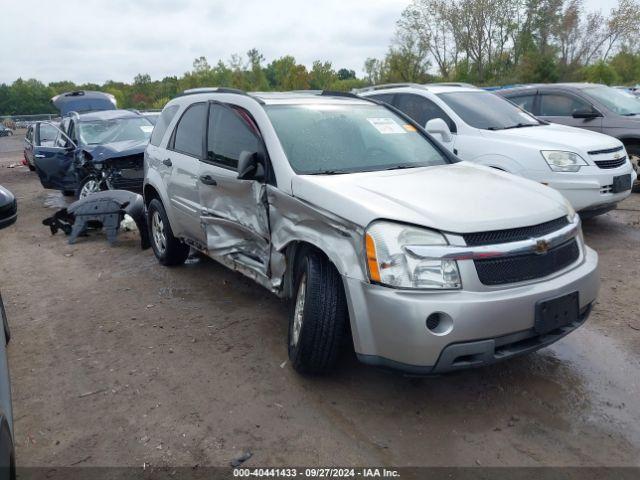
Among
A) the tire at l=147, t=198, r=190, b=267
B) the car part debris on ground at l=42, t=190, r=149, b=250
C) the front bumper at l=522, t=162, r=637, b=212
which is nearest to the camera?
the tire at l=147, t=198, r=190, b=267

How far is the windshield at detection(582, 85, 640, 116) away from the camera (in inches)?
341

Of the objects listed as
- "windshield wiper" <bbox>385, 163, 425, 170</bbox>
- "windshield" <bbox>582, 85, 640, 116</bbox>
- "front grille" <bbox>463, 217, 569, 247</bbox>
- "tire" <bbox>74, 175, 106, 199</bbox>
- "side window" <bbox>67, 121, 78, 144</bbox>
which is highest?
"windshield" <bbox>582, 85, 640, 116</bbox>

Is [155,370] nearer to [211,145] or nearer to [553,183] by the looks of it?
[211,145]

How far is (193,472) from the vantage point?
2.78 meters

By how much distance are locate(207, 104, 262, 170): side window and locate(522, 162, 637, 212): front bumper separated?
3.54 m

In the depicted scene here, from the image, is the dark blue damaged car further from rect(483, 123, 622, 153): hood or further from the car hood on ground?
the car hood on ground

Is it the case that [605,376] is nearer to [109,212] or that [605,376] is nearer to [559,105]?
[109,212]

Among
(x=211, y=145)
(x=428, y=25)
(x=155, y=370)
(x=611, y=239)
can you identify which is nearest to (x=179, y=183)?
(x=211, y=145)

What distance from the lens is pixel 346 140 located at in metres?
4.16

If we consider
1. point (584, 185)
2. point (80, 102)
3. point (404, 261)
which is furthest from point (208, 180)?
point (80, 102)

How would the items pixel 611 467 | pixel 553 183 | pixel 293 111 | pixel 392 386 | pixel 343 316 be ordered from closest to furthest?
pixel 611 467 → pixel 343 316 → pixel 392 386 → pixel 293 111 → pixel 553 183

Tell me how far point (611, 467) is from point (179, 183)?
4132mm

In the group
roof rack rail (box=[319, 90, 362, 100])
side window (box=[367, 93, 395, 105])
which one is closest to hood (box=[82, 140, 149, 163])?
side window (box=[367, 93, 395, 105])

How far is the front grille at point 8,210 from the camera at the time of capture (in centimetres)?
279
